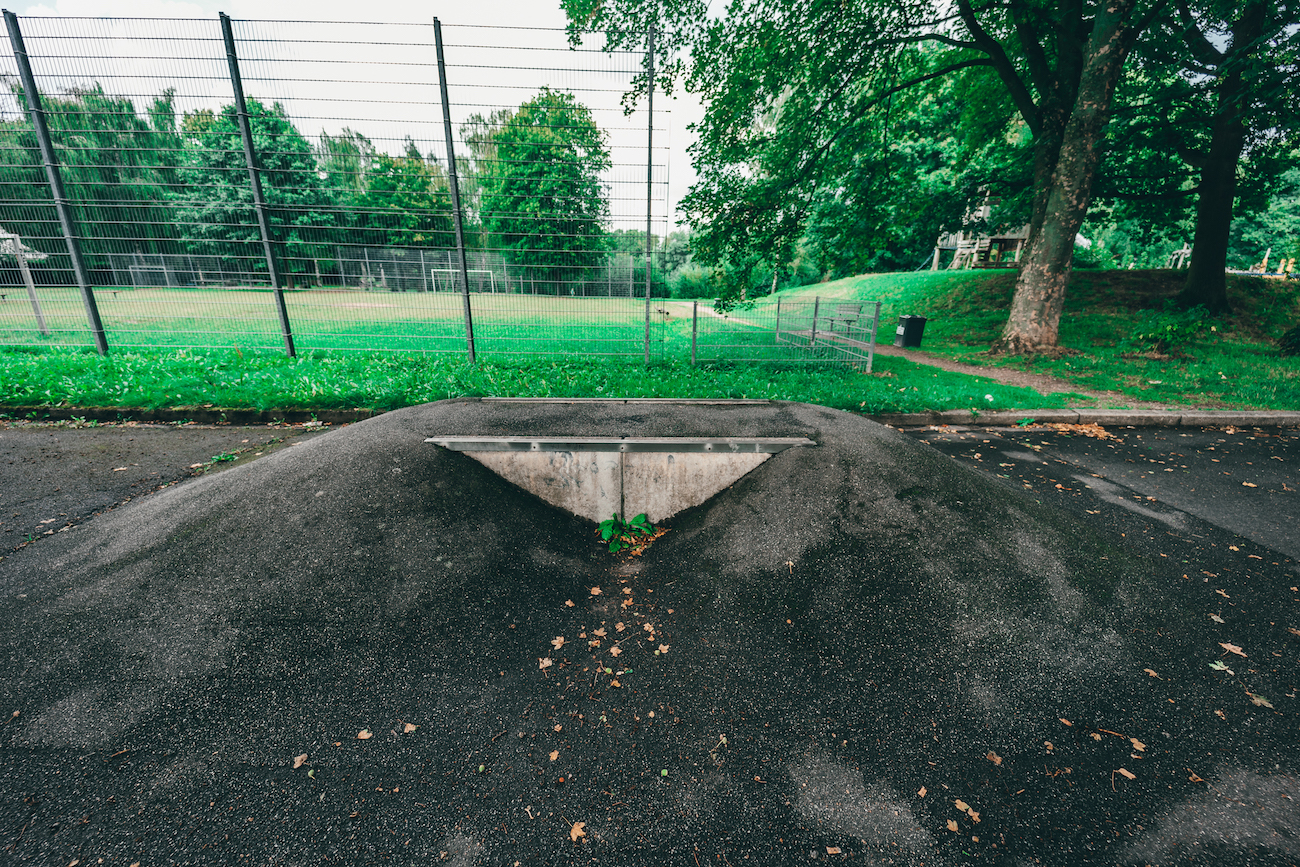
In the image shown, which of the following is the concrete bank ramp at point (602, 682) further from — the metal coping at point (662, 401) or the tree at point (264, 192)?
the tree at point (264, 192)

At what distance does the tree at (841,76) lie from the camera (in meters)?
10.3

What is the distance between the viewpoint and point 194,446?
19.3 feet

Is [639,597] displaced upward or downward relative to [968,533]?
downward

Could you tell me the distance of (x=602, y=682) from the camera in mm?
2869

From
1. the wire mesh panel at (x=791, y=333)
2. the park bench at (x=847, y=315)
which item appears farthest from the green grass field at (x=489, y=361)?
the park bench at (x=847, y=315)

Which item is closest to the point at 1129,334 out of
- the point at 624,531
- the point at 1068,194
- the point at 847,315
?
the point at 1068,194

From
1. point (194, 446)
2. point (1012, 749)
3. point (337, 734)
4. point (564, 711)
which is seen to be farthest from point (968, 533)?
point (194, 446)

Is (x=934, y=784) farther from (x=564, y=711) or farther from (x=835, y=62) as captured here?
(x=835, y=62)

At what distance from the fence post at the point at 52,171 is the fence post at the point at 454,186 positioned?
6258 millimetres

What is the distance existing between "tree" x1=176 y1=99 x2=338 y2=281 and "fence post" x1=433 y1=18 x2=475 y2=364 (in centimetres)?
196

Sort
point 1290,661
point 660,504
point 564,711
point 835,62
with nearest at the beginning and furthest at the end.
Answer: point 564,711
point 1290,661
point 660,504
point 835,62

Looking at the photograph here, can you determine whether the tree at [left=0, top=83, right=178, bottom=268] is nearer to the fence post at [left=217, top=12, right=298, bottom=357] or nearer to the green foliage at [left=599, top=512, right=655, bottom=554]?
the fence post at [left=217, top=12, right=298, bottom=357]

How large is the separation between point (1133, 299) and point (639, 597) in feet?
64.2

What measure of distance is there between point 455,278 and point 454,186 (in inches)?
59.7
